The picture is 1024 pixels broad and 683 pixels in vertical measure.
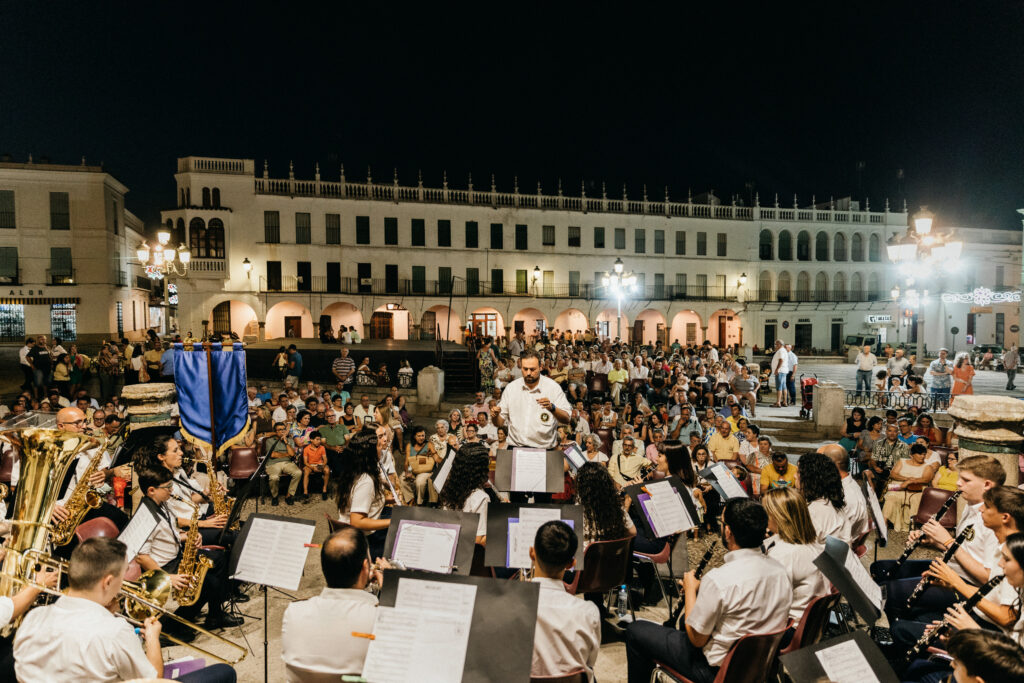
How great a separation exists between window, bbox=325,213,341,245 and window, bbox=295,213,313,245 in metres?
0.99

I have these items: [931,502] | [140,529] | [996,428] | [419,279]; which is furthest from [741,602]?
[419,279]

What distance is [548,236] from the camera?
119 feet

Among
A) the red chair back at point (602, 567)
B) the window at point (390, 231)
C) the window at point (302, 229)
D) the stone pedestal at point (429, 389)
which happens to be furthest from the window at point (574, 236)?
the red chair back at point (602, 567)

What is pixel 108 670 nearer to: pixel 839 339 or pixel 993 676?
pixel 993 676

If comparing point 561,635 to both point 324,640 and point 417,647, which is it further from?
point 324,640

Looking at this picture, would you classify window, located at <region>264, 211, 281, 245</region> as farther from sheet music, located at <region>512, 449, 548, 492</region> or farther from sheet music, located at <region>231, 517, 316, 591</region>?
sheet music, located at <region>231, 517, 316, 591</region>

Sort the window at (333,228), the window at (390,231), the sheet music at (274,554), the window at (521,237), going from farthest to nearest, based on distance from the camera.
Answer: the window at (521,237) < the window at (390,231) < the window at (333,228) < the sheet music at (274,554)

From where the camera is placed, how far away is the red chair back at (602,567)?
440 centimetres

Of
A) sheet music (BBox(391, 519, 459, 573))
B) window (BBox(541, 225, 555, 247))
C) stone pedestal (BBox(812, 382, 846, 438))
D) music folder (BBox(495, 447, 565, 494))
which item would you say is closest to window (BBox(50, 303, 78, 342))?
window (BBox(541, 225, 555, 247))

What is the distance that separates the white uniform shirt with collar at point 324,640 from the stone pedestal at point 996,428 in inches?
248

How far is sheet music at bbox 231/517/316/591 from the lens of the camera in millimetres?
3512

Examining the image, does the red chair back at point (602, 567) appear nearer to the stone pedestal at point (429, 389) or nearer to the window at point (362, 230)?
the stone pedestal at point (429, 389)

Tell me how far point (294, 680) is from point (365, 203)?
32499 mm

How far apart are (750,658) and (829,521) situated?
6.02 feet
